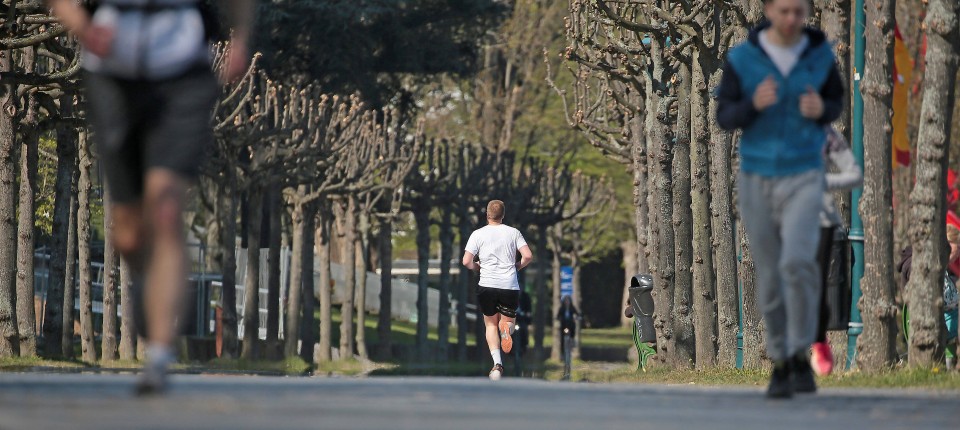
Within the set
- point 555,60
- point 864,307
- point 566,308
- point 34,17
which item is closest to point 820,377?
point 864,307

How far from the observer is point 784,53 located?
8727 millimetres

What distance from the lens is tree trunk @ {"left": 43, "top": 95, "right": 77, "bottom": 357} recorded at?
24484mm

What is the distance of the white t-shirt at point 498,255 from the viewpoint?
17891 millimetres

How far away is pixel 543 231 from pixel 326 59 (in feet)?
39.3

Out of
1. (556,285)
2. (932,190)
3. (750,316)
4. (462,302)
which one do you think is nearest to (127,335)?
(750,316)

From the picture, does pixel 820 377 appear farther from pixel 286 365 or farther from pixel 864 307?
pixel 286 365

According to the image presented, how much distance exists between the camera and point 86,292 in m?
29.0

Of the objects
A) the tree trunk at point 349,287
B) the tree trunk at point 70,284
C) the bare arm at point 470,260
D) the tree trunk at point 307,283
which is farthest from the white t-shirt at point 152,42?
the tree trunk at point 349,287

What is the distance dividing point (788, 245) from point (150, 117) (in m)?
2.84

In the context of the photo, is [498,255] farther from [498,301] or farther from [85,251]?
[85,251]

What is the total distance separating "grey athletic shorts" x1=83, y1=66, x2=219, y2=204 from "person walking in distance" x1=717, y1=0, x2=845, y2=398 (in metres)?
2.43

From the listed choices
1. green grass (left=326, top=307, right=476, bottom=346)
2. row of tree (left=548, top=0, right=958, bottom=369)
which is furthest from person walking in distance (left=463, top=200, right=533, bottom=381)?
green grass (left=326, top=307, right=476, bottom=346)

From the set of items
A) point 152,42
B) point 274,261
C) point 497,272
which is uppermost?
point 152,42

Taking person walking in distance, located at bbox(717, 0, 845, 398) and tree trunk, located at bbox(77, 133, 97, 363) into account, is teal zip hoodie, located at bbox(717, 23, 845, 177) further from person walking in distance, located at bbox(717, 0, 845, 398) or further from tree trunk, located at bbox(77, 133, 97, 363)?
tree trunk, located at bbox(77, 133, 97, 363)
